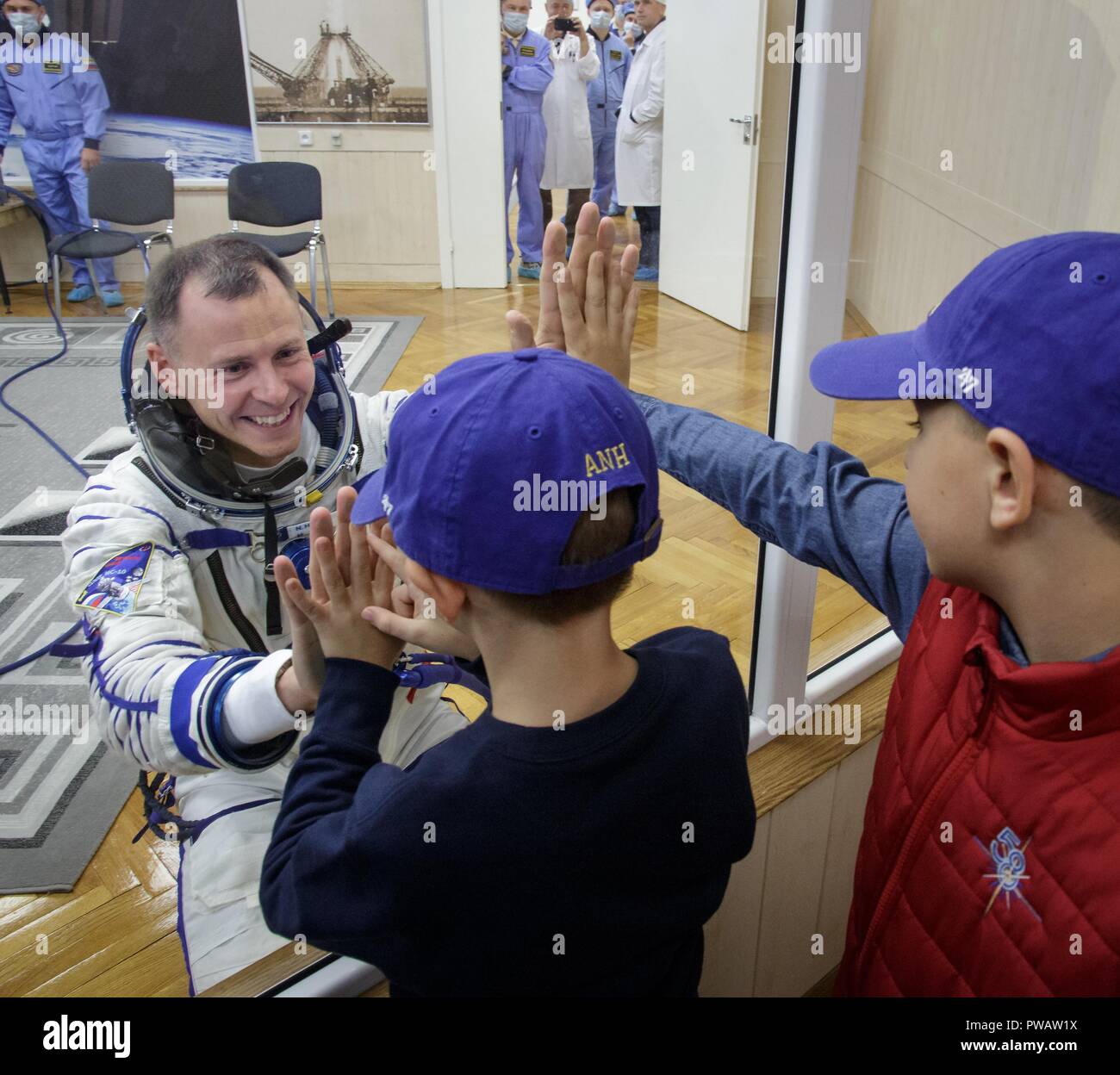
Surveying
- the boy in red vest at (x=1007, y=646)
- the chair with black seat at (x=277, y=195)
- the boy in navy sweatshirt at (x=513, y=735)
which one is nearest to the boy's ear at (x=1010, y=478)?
the boy in red vest at (x=1007, y=646)

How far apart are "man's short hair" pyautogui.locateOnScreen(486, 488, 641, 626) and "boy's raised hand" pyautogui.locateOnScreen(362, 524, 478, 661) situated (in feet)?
0.22

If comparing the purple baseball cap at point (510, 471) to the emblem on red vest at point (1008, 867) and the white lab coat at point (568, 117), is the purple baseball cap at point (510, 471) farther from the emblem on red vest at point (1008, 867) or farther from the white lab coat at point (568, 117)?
the white lab coat at point (568, 117)

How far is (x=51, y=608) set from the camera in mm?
2453

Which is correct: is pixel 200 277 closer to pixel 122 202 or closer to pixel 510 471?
pixel 510 471

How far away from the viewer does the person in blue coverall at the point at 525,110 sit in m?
5.41

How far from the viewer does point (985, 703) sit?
803 millimetres

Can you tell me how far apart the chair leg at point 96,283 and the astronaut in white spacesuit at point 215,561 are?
14.7 ft

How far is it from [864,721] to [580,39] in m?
5.52

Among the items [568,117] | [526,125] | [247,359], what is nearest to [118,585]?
[247,359]

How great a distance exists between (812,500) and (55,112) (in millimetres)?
5484

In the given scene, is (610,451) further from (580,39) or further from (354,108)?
(580,39)

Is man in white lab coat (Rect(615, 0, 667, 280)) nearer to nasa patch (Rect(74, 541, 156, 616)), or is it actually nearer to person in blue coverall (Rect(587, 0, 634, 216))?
person in blue coverall (Rect(587, 0, 634, 216))

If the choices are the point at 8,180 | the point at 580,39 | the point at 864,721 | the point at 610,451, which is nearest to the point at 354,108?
the point at 580,39

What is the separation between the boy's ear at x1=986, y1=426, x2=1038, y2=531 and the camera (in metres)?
0.67
